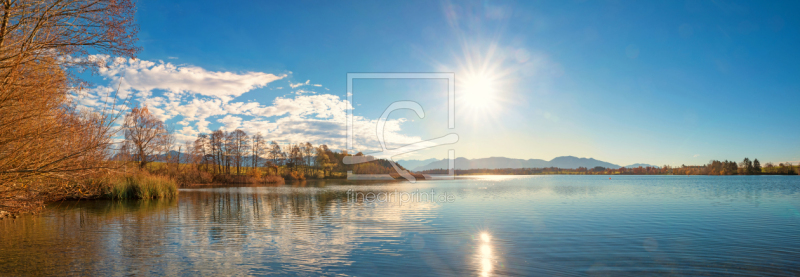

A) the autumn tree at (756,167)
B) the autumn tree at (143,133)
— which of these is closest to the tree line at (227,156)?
the autumn tree at (143,133)

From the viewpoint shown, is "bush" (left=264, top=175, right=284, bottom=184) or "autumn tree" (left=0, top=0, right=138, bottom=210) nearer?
"autumn tree" (left=0, top=0, right=138, bottom=210)

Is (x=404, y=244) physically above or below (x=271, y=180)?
above

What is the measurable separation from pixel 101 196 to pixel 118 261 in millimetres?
22370

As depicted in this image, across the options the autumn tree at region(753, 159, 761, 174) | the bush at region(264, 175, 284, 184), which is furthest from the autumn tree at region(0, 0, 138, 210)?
the autumn tree at region(753, 159, 761, 174)

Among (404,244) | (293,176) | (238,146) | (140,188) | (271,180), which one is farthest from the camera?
(293,176)

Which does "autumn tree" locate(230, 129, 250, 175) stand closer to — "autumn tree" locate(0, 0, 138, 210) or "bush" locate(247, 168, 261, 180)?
"bush" locate(247, 168, 261, 180)

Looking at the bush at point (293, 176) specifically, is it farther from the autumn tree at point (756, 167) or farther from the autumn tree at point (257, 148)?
the autumn tree at point (756, 167)

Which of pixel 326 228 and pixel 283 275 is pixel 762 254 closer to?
pixel 283 275

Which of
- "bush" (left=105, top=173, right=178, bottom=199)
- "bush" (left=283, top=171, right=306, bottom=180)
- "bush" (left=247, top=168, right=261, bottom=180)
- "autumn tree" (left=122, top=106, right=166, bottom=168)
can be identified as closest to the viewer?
"bush" (left=105, top=173, right=178, bottom=199)

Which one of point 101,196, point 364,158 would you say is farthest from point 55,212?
point 364,158

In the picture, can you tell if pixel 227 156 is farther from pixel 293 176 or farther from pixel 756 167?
pixel 756 167

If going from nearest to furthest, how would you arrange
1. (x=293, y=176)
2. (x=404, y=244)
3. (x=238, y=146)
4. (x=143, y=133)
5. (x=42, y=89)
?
(x=42, y=89) < (x=404, y=244) < (x=143, y=133) < (x=238, y=146) < (x=293, y=176)

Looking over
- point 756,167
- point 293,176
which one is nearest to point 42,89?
point 293,176

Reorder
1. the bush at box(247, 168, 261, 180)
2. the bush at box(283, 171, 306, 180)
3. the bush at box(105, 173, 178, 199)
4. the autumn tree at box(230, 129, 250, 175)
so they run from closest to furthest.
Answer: the bush at box(105, 173, 178, 199)
the bush at box(247, 168, 261, 180)
the autumn tree at box(230, 129, 250, 175)
the bush at box(283, 171, 306, 180)
